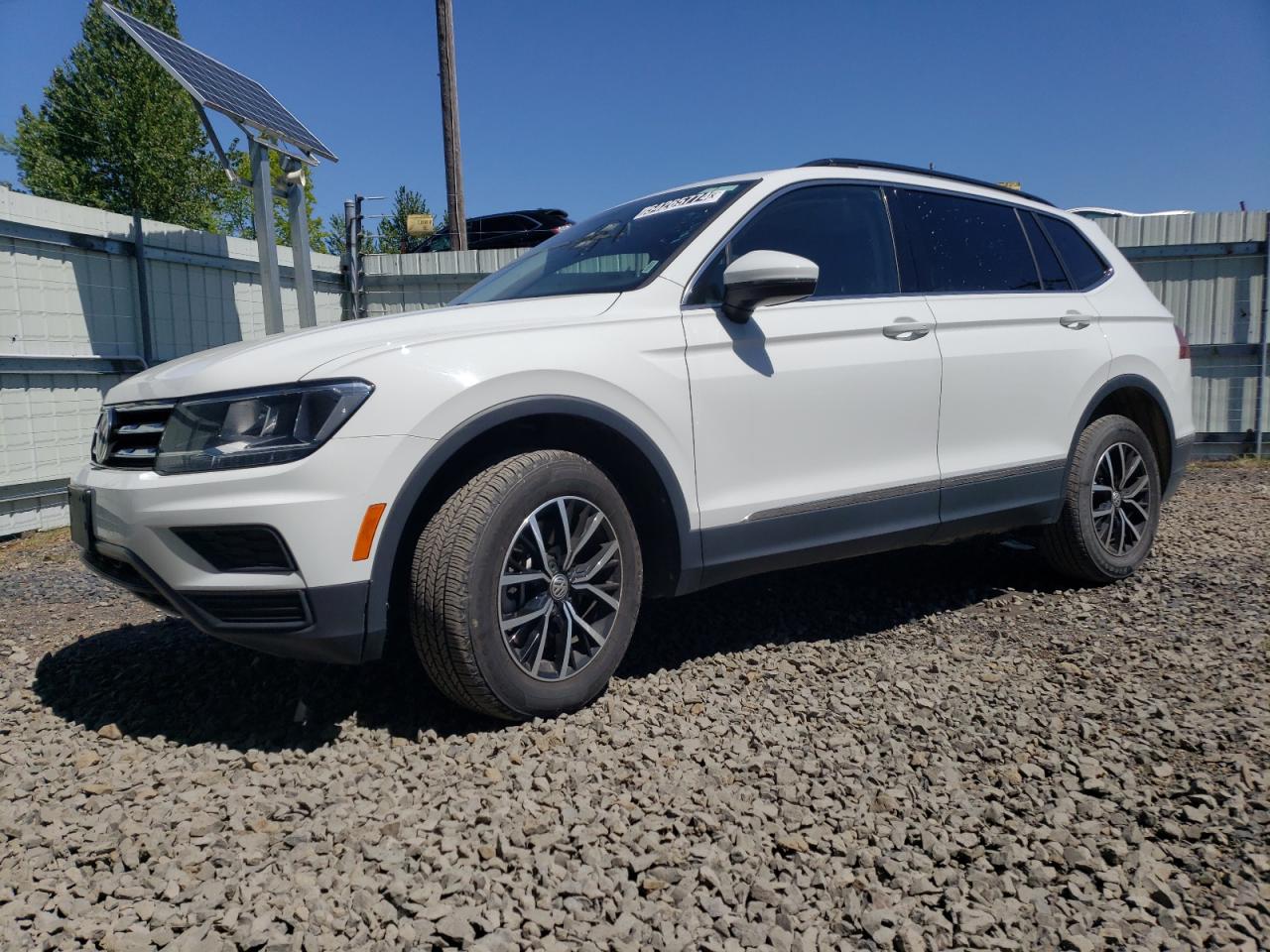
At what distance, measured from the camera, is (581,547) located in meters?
2.78

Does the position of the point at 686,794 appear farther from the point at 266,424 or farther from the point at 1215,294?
the point at 1215,294

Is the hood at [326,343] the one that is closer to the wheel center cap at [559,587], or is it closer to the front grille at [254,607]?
the front grille at [254,607]

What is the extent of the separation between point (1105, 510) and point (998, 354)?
1072 mm

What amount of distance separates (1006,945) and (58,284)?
23.7 ft

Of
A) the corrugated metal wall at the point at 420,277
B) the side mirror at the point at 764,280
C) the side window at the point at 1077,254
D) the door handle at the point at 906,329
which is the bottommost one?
the door handle at the point at 906,329

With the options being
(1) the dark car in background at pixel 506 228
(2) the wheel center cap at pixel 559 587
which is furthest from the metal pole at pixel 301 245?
(1) the dark car in background at pixel 506 228

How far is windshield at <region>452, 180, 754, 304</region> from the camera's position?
3.22m

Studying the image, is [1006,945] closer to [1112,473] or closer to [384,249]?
[1112,473]

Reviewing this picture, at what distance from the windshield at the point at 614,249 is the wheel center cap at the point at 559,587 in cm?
100

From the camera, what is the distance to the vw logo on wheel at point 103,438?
283 centimetres

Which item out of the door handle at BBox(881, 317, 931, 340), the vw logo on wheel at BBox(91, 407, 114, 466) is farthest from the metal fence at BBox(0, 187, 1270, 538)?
the door handle at BBox(881, 317, 931, 340)

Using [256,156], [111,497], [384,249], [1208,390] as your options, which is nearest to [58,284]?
[256,156]

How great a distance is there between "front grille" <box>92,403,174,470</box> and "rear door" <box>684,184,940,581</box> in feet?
5.31

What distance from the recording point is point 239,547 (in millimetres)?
2422
